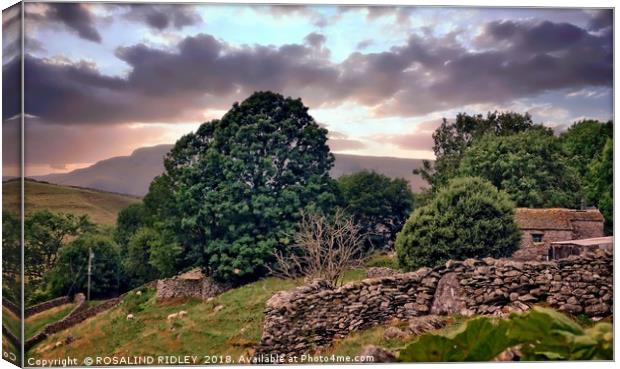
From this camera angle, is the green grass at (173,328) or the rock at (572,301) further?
the rock at (572,301)

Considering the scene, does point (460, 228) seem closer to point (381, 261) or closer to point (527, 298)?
point (381, 261)

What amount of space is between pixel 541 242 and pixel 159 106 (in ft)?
19.3

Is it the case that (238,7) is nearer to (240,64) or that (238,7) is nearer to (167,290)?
(240,64)

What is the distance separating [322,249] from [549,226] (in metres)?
3.34

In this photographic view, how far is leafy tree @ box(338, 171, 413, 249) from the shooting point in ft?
48.9

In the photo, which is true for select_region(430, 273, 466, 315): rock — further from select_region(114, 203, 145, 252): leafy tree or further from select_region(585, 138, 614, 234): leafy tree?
select_region(114, 203, 145, 252): leafy tree

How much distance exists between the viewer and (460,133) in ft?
49.0

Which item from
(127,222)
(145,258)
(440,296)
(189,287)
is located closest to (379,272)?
(440,296)

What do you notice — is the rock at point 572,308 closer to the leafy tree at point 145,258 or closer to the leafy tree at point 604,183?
the leafy tree at point 604,183

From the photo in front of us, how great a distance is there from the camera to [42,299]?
13844mm

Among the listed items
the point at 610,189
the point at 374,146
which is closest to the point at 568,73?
the point at 610,189

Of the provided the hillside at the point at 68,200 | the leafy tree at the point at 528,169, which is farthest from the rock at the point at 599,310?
the hillside at the point at 68,200

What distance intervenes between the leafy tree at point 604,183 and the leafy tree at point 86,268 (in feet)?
23.1

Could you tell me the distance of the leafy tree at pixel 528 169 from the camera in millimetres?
15062
